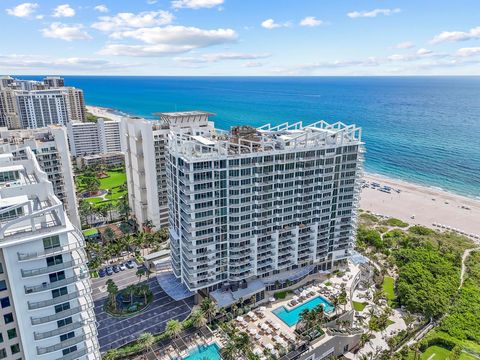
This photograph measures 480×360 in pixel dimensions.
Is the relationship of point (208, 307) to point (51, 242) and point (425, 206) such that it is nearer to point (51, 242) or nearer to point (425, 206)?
point (51, 242)

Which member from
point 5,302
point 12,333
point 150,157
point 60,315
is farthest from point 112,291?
point 150,157

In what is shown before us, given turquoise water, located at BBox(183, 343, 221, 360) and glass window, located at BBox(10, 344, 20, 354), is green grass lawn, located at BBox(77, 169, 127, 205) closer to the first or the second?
turquoise water, located at BBox(183, 343, 221, 360)

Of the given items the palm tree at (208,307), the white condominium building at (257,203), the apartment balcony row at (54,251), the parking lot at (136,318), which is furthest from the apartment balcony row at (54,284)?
the palm tree at (208,307)

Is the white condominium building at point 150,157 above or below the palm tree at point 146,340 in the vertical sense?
above

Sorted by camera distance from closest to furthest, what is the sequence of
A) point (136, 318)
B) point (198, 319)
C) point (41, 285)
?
point (41, 285), point (198, 319), point (136, 318)

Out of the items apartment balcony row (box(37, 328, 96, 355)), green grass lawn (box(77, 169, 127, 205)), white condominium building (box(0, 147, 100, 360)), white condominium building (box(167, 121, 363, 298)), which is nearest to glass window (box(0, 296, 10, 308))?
white condominium building (box(0, 147, 100, 360))

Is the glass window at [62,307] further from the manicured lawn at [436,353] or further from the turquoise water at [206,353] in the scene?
the manicured lawn at [436,353]
